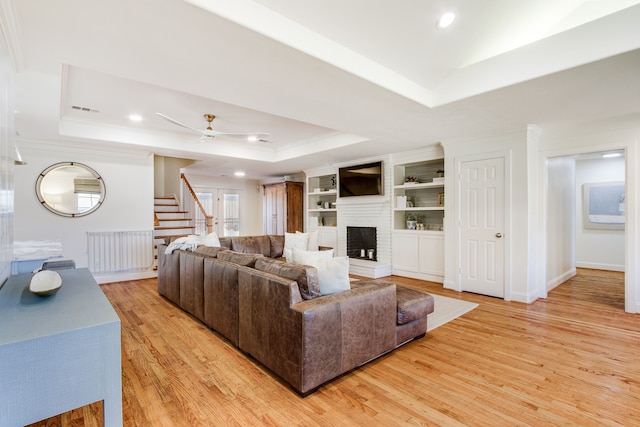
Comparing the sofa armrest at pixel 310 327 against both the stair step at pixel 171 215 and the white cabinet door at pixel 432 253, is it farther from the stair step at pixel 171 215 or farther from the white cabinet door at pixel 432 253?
the stair step at pixel 171 215

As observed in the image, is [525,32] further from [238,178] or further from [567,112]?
[238,178]

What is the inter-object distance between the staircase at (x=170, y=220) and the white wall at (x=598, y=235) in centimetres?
868

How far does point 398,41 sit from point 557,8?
1.33 metres

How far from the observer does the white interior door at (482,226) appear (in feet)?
14.4

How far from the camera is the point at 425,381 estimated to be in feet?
7.39

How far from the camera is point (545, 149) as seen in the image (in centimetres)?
429

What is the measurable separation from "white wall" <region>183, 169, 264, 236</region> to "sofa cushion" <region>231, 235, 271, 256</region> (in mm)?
4666

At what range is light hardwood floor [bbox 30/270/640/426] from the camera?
1.87m

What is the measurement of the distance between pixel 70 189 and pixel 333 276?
207 inches

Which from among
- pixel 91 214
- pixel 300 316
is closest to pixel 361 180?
pixel 300 316

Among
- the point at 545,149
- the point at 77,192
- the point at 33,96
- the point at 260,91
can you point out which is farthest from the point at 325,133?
the point at 77,192

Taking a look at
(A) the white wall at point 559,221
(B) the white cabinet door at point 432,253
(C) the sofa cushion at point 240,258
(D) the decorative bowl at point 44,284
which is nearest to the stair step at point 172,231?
(C) the sofa cushion at point 240,258

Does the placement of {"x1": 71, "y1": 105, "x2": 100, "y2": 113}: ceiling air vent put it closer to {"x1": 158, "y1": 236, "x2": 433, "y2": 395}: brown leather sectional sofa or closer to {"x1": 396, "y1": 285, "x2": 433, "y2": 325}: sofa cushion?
{"x1": 158, "y1": 236, "x2": 433, "y2": 395}: brown leather sectional sofa

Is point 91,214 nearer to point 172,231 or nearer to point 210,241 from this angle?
point 172,231
